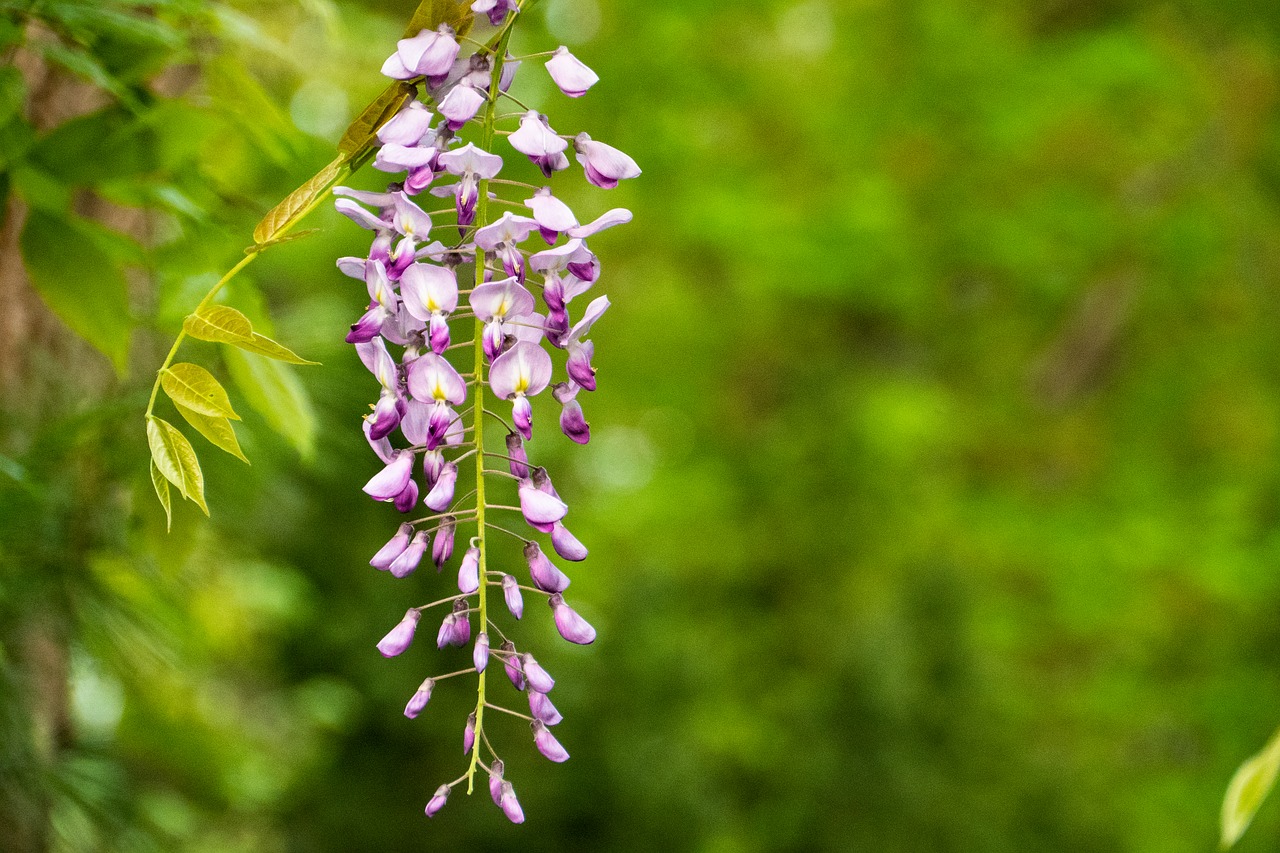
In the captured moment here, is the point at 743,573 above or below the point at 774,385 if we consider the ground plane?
below

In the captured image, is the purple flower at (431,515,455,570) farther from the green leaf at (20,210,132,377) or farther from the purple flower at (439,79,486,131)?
the green leaf at (20,210,132,377)

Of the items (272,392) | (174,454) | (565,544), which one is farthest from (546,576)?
(272,392)

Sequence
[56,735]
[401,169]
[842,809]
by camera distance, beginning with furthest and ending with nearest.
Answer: [842,809]
[56,735]
[401,169]

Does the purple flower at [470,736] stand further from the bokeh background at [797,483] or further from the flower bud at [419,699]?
the bokeh background at [797,483]

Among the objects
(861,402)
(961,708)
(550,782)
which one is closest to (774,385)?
(861,402)

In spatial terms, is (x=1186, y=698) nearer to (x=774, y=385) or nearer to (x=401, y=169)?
(x=774, y=385)

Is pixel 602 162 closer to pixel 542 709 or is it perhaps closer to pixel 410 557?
pixel 410 557

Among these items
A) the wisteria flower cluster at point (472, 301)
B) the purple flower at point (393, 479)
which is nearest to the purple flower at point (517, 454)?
the wisteria flower cluster at point (472, 301)
